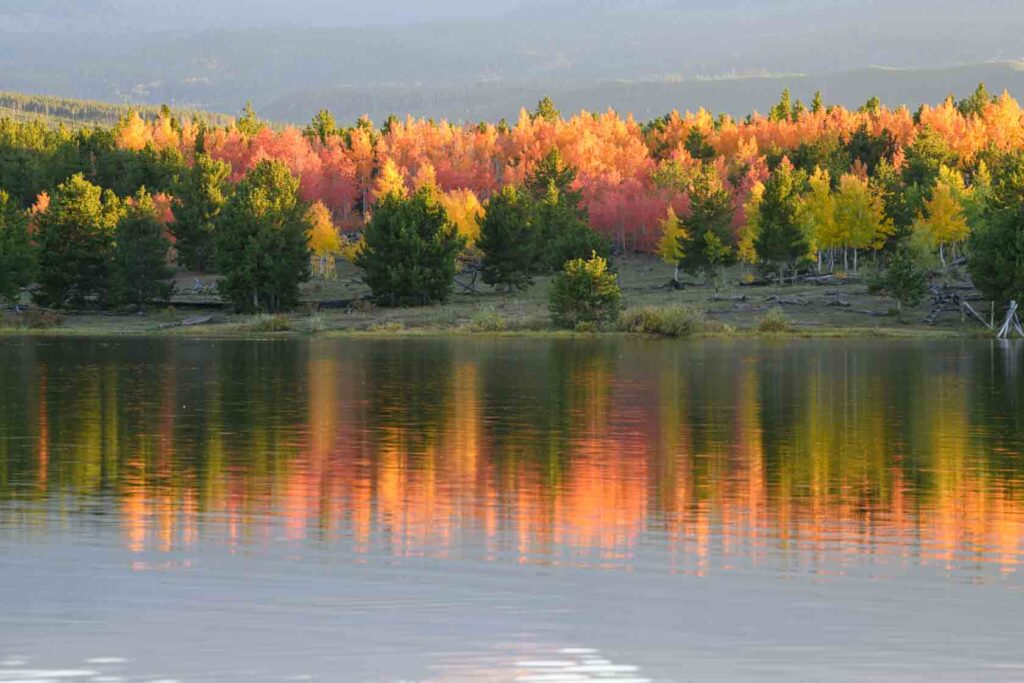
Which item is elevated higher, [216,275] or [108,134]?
[108,134]

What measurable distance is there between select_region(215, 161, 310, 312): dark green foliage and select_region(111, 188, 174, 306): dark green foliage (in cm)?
491

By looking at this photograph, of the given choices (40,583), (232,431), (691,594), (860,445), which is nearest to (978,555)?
(691,594)

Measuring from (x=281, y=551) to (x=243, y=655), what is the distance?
17.0 feet

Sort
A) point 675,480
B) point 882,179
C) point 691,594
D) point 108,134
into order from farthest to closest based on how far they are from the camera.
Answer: point 108,134, point 882,179, point 675,480, point 691,594

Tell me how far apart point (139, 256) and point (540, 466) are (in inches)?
3617

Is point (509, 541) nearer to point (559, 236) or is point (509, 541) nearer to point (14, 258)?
point (14, 258)

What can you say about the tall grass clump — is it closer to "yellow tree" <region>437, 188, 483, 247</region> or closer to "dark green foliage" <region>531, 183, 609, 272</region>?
"dark green foliage" <region>531, 183, 609, 272</region>

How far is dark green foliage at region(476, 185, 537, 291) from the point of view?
12000 cm

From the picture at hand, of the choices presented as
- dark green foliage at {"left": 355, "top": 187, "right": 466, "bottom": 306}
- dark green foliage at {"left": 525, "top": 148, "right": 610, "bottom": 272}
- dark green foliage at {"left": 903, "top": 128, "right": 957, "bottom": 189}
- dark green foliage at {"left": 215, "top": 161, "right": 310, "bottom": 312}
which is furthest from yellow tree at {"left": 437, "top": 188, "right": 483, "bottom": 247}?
dark green foliage at {"left": 903, "top": 128, "right": 957, "bottom": 189}

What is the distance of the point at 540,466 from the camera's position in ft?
91.1

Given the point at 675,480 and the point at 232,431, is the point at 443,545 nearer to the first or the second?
the point at 675,480

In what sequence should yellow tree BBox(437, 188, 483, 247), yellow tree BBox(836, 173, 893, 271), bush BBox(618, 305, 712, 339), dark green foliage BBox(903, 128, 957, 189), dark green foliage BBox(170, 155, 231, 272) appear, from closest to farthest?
1. bush BBox(618, 305, 712, 339)
2. yellow tree BBox(836, 173, 893, 271)
3. dark green foliage BBox(170, 155, 231, 272)
4. yellow tree BBox(437, 188, 483, 247)
5. dark green foliage BBox(903, 128, 957, 189)

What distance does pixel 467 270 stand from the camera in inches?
5723

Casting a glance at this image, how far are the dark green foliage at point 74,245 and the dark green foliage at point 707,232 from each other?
47.3m
